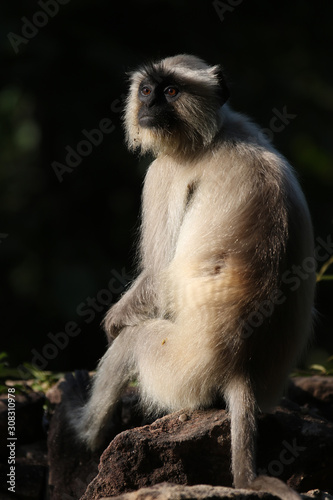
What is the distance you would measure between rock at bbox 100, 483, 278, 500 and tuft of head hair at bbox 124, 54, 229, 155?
6.69ft

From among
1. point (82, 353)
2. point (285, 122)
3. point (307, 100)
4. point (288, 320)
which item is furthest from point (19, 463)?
point (307, 100)

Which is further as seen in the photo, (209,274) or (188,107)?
(188,107)

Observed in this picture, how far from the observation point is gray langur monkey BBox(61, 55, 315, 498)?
130 inches

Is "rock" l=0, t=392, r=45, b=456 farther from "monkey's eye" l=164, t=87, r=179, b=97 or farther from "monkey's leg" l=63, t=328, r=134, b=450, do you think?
"monkey's eye" l=164, t=87, r=179, b=97

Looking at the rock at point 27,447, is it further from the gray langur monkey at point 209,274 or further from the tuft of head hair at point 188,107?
the tuft of head hair at point 188,107

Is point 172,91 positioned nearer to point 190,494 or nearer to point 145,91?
point 145,91

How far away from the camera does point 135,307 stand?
4.00m

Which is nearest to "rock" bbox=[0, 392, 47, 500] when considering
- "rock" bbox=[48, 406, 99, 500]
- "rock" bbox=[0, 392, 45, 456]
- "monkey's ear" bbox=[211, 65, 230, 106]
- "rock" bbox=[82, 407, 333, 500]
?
"rock" bbox=[0, 392, 45, 456]

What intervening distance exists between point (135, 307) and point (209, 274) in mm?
778

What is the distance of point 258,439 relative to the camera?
346cm

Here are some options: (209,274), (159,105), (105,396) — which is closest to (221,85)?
(159,105)

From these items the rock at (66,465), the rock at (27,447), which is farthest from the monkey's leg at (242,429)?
the rock at (66,465)

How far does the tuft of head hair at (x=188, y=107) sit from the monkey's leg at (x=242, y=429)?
136cm

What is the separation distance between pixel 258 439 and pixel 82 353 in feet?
15.2
